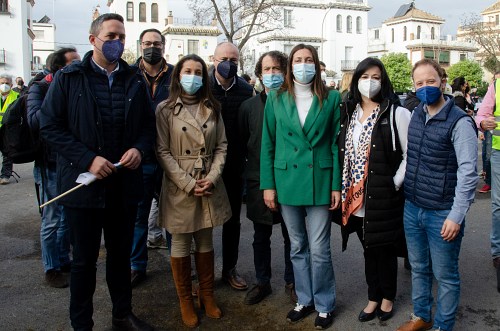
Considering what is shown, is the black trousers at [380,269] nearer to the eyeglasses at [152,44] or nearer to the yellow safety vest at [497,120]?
the yellow safety vest at [497,120]

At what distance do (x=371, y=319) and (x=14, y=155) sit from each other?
12.1 feet

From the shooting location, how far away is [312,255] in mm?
4094

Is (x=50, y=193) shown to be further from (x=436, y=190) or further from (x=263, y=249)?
(x=436, y=190)

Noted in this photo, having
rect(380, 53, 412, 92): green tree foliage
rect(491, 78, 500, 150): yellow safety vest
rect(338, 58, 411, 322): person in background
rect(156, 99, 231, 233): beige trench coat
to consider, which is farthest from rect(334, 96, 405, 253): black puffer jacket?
rect(380, 53, 412, 92): green tree foliage

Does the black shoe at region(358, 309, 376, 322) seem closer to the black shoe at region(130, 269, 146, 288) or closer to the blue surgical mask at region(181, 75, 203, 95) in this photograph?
the black shoe at region(130, 269, 146, 288)

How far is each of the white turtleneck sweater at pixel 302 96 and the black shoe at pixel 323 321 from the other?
1684 millimetres

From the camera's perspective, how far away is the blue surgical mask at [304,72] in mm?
3965

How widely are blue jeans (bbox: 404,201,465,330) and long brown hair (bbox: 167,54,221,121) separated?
1819mm

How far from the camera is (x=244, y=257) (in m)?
5.82

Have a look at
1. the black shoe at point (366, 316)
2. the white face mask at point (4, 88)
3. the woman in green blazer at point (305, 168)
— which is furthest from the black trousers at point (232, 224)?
the white face mask at point (4, 88)

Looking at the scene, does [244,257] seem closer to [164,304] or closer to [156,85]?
[164,304]

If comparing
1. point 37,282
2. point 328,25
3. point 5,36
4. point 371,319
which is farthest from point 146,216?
point 328,25

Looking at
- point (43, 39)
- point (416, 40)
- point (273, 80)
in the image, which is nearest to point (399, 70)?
point (416, 40)

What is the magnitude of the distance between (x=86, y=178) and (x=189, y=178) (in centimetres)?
84
